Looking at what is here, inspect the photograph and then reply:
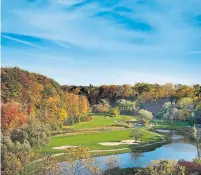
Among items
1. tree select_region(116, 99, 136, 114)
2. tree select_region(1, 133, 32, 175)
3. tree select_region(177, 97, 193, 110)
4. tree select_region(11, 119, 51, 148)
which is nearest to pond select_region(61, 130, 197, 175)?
tree select_region(1, 133, 32, 175)

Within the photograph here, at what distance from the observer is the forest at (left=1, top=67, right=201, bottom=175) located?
733 inches

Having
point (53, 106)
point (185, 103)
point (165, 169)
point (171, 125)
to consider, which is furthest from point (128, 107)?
point (165, 169)

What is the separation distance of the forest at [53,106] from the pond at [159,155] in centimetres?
330

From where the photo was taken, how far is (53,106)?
33.9 m

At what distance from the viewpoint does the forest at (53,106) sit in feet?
61.1

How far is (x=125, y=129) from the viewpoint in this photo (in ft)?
111

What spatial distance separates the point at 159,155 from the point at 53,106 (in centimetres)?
1461

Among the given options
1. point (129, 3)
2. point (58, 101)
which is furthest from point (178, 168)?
point (58, 101)

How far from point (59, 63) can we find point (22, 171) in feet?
35.1

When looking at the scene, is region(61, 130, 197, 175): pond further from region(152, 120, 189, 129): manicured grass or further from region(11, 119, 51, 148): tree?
region(152, 120, 189, 129): manicured grass

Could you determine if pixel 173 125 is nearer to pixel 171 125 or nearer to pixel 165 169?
pixel 171 125

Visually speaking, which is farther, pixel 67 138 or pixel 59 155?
pixel 67 138

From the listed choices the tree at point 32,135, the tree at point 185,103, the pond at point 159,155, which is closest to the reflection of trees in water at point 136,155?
the pond at point 159,155

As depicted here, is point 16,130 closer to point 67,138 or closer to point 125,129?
point 67,138
